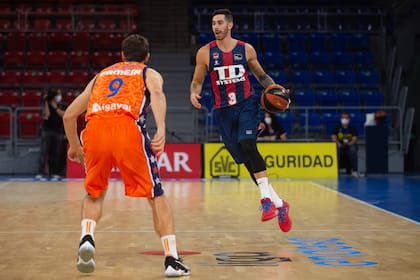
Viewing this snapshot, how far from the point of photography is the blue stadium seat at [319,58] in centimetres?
2512

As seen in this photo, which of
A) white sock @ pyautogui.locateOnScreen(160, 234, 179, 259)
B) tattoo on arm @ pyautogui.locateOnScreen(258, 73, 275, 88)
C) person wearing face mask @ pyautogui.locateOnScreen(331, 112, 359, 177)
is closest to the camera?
white sock @ pyautogui.locateOnScreen(160, 234, 179, 259)

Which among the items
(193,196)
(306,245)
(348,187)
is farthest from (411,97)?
(306,245)

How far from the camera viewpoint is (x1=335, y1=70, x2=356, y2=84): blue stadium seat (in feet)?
80.9

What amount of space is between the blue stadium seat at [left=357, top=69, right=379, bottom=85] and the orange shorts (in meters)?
19.6

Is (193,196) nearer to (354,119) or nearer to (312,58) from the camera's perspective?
(354,119)

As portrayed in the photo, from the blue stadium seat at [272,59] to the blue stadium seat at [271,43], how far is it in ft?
1.69

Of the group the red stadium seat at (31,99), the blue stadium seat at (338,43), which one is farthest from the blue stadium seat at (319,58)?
the red stadium seat at (31,99)

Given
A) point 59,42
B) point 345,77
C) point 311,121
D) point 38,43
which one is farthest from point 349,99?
point 38,43

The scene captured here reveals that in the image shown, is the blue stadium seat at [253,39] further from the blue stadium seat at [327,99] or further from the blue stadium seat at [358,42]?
the blue stadium seat at [358,42]

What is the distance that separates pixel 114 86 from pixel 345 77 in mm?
19395

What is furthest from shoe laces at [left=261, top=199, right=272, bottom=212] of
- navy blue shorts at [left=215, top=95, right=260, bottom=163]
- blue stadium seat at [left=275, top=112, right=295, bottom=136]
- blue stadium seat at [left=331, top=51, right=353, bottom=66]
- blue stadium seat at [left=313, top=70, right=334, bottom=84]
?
blue stadium seat at [left=331, top=51, right=353, bottom=66]

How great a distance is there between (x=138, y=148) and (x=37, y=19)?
69.4 feet

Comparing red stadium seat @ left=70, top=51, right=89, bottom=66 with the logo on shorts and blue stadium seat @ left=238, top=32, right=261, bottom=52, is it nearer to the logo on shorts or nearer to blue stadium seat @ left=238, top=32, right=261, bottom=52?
blue stadium seat @ left=238, top=32, right=261, bottom=52

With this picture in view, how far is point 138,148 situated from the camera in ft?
19.2
